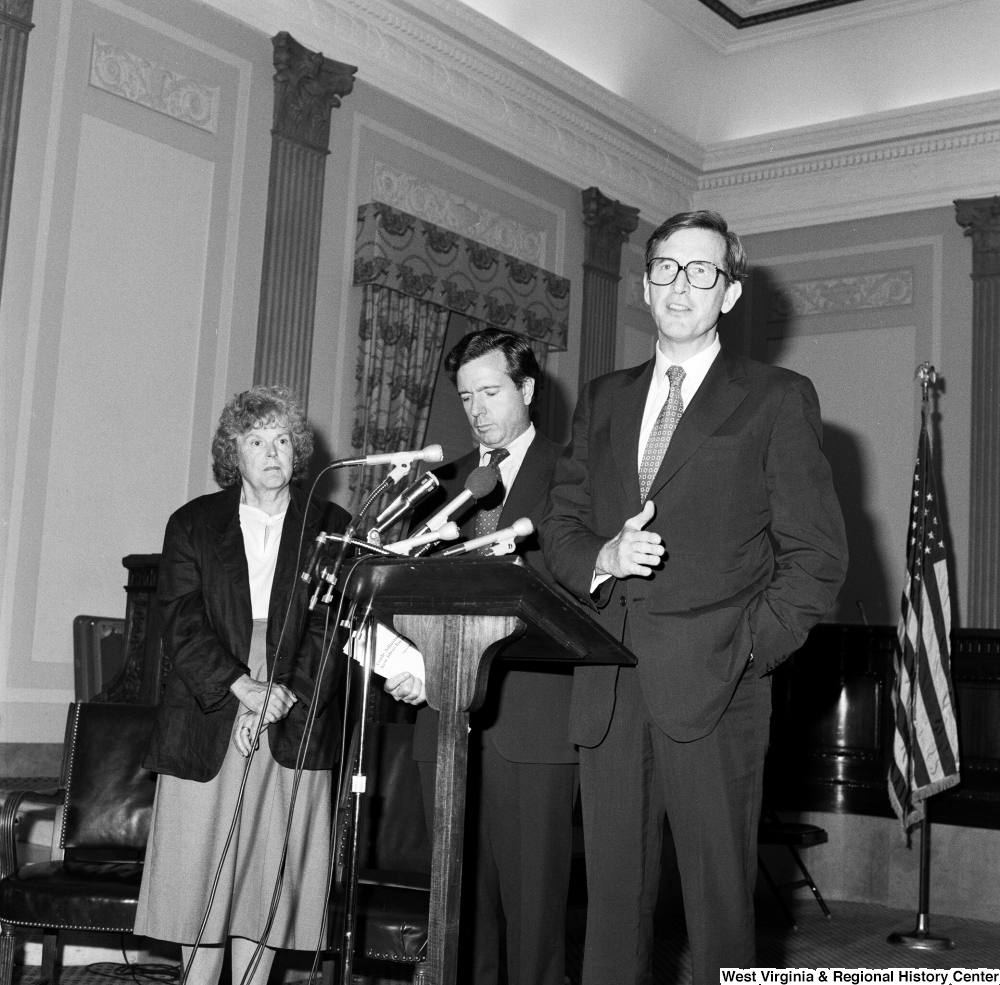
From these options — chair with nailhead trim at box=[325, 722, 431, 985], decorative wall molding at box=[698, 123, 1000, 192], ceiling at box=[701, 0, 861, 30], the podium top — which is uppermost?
ceiling at box=[701, 0, 861, 30]

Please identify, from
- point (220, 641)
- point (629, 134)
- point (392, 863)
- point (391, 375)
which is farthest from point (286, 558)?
point (629, 134)

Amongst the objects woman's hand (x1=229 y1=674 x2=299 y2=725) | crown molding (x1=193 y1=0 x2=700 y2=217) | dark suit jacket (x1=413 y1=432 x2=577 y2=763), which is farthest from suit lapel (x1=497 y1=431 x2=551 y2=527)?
crown molding (x1=193 y1=0 x2=700 y2=217)

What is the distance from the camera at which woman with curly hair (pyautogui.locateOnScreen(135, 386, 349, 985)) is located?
3.13m

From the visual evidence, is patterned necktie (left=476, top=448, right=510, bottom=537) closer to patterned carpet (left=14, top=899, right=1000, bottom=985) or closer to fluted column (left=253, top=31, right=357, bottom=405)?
patterned carpet (left=14, top=899, right=1000, bottom=985)

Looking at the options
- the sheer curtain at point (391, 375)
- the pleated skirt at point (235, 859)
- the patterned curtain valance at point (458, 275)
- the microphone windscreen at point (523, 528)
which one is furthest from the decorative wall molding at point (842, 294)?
the microphone windscreen at point (523, 528)

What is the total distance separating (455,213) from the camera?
24.4ft

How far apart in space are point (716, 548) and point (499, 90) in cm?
595

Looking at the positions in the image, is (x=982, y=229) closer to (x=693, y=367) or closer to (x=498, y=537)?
(x=693, y=367)

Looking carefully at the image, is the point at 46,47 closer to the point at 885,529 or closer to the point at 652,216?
the point at 652,216

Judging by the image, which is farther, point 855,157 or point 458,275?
point 855,157

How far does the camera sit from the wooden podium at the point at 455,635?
2.01 metres

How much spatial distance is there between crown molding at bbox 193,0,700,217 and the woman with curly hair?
12.3 ft

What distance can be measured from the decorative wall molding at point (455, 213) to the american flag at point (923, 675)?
2759 millimetres

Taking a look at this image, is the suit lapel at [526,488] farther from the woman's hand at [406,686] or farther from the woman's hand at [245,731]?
the woman's hand at [245,731]
